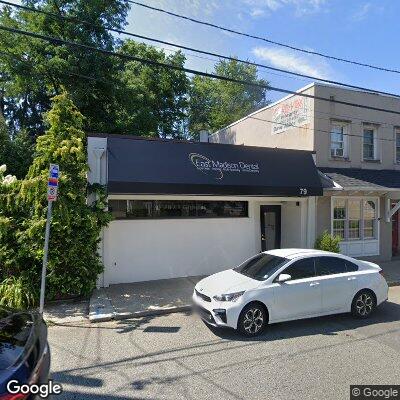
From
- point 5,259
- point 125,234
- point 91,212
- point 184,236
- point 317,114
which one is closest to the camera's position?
point 5,259

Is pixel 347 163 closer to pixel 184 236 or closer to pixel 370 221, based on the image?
pixel 370 221

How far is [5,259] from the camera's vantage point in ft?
28.2

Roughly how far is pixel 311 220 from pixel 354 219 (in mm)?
2269

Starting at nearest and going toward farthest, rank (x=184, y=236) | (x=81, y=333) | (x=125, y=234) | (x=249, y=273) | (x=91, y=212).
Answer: (x=81, y=333)
(x=249, y=273)
(x=91, y=212)
(x=125, y=234)
(x=184, y=236)

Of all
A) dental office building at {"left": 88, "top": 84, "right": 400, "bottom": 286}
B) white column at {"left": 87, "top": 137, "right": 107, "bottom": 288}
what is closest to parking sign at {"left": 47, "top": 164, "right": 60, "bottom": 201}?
dental office building at {"left": 88, "top": 84, "right": 400, "bottom": 286}

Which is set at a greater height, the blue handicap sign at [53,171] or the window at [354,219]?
the blue handicap sign at [53,171]

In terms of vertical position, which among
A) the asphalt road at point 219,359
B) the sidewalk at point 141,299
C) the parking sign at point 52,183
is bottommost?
the asphalt road at point 219,359

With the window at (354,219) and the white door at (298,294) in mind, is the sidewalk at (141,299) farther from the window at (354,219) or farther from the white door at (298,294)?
the window at (354,219)

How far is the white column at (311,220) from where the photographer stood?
13.1 meters

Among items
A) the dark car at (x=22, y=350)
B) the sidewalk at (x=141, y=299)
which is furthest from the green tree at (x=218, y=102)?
the dark car at (x=22, y=350)

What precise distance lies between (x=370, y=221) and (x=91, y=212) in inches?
425

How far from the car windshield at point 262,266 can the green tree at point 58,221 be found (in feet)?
12.3

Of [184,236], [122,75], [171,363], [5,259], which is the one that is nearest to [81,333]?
[171,363]

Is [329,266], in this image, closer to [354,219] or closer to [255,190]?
[255,190]
